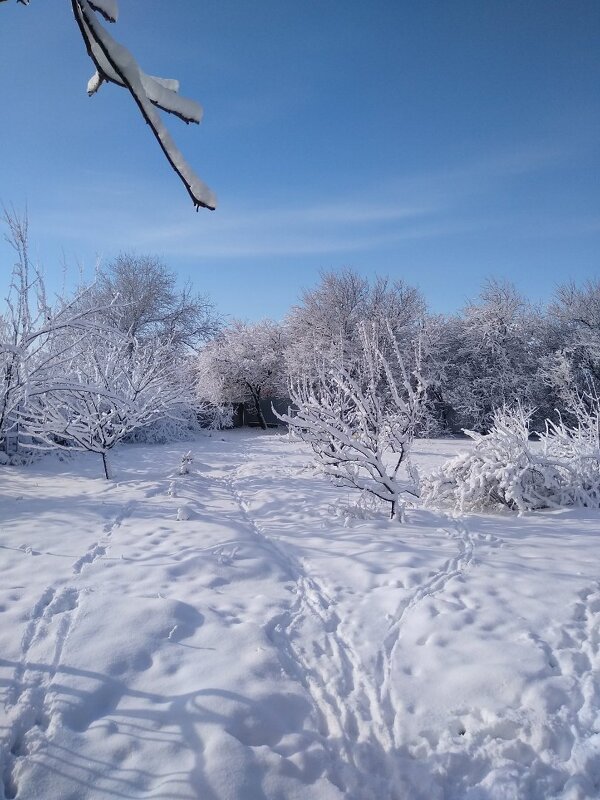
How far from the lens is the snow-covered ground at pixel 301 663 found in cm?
205

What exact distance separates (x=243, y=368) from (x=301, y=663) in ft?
76.4

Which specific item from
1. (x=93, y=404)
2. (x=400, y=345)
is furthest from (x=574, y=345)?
(x=93, y=404)

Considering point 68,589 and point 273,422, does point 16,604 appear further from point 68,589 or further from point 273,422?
point 273,422

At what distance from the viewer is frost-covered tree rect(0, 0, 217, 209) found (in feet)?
3.01

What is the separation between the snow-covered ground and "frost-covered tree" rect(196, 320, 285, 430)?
2005 centimetres

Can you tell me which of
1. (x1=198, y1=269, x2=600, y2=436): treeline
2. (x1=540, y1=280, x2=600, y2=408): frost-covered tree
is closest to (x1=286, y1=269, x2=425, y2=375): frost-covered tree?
(x1=198, y1=269, x2=600, y2=436): treeline

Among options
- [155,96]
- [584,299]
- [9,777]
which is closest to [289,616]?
[9,777]

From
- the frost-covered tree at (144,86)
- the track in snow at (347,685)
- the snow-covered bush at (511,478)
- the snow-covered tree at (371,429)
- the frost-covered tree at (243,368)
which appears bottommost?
the track in snow at (347,685)

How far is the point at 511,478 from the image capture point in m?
6.38

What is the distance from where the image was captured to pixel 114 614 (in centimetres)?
337

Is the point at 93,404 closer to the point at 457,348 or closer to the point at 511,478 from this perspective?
the point at 511,478

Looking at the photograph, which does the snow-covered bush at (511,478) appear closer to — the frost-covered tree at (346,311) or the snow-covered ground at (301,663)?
the snow-covered ground at (301,663)

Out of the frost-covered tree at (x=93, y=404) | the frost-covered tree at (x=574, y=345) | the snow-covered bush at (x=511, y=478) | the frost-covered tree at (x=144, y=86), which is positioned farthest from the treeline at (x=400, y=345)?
the frost-covered tree at (x=144, y=86)

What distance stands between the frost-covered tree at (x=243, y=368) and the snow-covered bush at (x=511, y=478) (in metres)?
18.6
